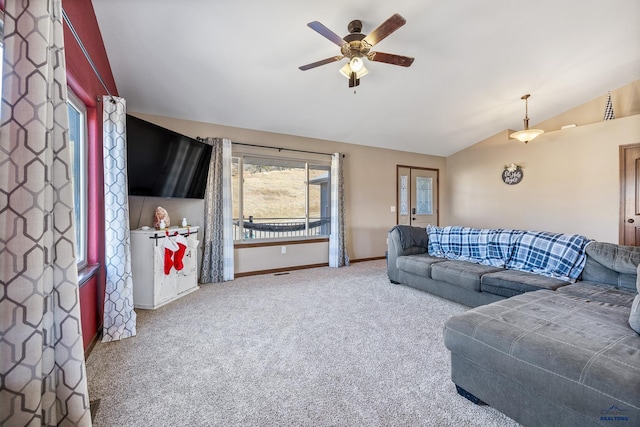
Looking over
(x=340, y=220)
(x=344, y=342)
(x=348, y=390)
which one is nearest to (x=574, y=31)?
(x=340, y=220)

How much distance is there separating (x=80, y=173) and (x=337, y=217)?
377 centimetres

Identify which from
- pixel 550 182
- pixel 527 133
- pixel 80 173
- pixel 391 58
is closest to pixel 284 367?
pixel 80 173

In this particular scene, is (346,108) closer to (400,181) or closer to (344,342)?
(400,181)

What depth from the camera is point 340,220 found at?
209 inches

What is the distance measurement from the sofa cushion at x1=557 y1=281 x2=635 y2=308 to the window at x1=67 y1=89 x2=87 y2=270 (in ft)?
13.4

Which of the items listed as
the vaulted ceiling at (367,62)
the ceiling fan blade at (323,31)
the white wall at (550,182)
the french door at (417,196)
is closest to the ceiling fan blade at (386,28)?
the ceiling fan blade at (323,31)

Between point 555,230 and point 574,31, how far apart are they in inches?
142

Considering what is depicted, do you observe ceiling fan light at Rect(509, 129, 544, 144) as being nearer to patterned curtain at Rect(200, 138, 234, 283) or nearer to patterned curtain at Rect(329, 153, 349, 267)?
patterned curtain at Rect(329, 153, 349, 267)

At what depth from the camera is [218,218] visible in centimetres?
430

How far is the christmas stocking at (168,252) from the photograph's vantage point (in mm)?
3305

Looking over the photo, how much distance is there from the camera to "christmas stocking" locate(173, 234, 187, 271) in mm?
3447

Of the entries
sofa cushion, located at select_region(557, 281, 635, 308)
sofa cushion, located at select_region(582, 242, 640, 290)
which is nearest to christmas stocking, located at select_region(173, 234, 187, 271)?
sofa cushion, located at select_region(557, 281, 635, 308)

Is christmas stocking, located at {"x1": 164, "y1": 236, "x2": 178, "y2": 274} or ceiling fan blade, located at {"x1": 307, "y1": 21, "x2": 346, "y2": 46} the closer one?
ceiling fan blade, located at {"x1": 307, "y1": 21, "x2": 346, "y2": 46}

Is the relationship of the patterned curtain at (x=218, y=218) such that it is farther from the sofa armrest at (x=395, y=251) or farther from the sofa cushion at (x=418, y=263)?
the sofa cushion at (x=418, y=263)
